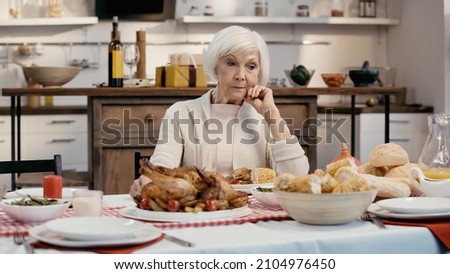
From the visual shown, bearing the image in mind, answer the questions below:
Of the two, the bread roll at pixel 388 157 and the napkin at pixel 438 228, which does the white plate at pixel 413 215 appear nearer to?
the napkin at pixel 438 228

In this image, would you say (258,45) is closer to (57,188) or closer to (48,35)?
(57,188)

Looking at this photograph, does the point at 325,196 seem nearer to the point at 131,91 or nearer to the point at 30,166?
the point at 30,166

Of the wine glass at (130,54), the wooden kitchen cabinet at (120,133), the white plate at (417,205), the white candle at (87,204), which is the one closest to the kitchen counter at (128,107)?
the wooden kitchen cabinet at (120,133)

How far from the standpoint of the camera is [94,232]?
53.7 inches

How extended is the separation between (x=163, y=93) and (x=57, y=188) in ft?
6.79

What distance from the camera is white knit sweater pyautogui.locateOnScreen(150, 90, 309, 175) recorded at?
8.80 ft

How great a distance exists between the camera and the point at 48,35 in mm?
6039

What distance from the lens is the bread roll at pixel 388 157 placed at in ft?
6.61

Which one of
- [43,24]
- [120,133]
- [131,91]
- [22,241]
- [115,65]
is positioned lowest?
[22,241]

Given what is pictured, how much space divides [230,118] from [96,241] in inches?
56.9

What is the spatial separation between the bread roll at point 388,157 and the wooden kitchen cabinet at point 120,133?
2.01m

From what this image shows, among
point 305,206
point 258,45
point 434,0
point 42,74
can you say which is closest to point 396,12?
point 434,0

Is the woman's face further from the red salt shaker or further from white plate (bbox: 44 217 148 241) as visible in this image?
white plate (bbox: 44 217 148 241)

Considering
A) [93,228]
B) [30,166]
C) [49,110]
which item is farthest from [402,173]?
[49,110]
